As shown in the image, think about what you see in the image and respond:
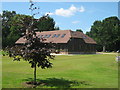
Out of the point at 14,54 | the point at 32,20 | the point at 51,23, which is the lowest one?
the point at 14,54

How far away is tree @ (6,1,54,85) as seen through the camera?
9364 millimetres

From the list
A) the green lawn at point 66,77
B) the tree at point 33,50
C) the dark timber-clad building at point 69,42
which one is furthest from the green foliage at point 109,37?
the tree at point 33,50

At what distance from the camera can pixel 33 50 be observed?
926 centimetres

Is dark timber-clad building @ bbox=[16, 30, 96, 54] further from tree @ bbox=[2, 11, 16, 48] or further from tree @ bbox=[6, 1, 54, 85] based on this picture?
tree @ bbox=[6, 1, 54, 85]

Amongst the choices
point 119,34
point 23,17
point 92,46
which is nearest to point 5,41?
point 92,46

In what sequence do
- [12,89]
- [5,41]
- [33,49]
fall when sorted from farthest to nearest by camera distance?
[5,41], [33,49], [12,89]

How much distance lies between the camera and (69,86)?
9.38m

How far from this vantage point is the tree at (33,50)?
9.36 m

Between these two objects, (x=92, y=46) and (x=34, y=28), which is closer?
(x=34, y=28)

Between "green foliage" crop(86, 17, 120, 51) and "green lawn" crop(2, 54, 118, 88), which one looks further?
"green foliage" crop(86, 17, 120, 51)

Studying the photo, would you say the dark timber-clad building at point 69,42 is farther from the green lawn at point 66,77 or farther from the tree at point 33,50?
the tree at point 33,50

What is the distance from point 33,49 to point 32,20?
6.00 ft

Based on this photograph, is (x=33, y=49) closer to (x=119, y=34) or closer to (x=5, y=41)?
(x=5, y=41)

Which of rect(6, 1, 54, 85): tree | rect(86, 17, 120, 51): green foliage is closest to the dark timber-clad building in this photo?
rect(86, 17, 120, 51): green foliage
